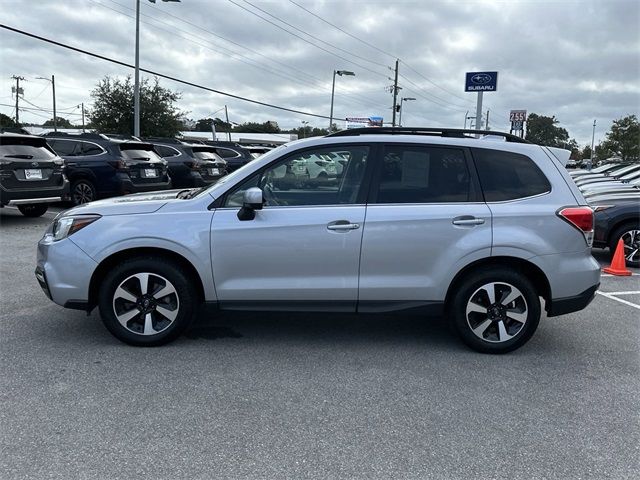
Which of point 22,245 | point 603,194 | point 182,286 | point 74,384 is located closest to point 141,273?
point 182,286

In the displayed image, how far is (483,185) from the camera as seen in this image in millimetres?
4297

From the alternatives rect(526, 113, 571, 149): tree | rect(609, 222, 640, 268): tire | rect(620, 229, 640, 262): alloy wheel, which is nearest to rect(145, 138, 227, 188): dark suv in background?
rect(609, 222, 640, 268): tire

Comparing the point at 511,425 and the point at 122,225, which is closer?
the point at 511,425

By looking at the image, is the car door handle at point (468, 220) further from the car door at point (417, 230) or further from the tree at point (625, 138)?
the tree at point (625, 138)

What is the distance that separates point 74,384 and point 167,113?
1462 inches

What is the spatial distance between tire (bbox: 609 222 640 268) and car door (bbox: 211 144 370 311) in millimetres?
5580

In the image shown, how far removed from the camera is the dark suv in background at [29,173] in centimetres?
940

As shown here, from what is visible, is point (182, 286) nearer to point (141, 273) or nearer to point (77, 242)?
point (141, 273)

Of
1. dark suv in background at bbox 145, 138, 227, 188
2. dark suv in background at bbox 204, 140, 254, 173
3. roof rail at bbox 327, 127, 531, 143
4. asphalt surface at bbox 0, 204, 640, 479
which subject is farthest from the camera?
dark suv in background at bbox 204, 140, 254, 173

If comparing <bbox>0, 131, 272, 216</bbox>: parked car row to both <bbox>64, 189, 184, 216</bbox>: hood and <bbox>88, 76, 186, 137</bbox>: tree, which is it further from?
<bbox>88, 76, 186, 137</bbox>: tree

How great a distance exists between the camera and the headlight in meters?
4.23

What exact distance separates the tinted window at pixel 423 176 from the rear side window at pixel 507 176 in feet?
0.48

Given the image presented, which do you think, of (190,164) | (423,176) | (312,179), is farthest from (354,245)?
(190,164)

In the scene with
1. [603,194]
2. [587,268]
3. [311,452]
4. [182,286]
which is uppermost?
[603,194]
